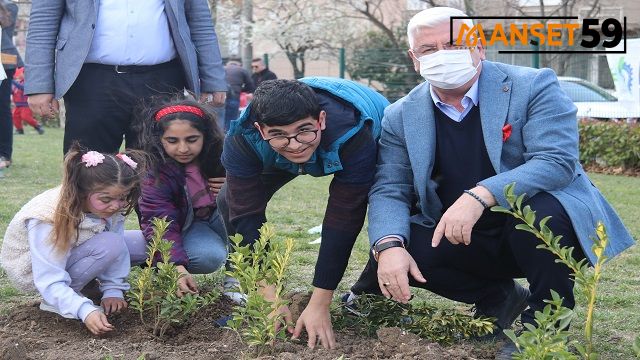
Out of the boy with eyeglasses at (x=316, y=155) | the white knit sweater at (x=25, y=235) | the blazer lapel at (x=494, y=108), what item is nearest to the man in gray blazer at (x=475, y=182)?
the blazer lapel at (x=494, y=108)

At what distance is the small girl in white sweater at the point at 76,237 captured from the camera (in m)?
3.78

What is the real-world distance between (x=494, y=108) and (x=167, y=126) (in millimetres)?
1623

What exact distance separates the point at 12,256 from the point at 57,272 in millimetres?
264

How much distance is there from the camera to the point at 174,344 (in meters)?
3.77

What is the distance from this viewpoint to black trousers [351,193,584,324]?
3.37 metres

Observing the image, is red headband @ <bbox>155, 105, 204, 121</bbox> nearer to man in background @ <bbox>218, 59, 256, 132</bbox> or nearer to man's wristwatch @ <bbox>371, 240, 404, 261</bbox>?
man's wristwatch @ <bbox>371, 240, 404, 261</bbox>

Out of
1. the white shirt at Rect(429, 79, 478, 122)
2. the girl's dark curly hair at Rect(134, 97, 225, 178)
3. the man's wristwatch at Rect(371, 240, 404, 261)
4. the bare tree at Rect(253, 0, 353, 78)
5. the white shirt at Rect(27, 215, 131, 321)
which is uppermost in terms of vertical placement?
the white shirt at Rect(429, 79, 478, 122)

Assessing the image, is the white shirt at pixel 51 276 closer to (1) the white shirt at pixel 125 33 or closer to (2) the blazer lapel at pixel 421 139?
(1) the white shirt at pixel 125 33

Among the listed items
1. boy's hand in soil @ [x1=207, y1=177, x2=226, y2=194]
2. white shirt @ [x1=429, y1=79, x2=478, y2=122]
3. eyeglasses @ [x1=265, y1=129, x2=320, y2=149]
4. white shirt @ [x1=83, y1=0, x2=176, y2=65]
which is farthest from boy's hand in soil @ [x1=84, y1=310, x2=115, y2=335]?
white shirt @ [x1=429, y1=79, x2=478, y2=122]

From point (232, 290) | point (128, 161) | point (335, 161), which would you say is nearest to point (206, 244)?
point (232, 290)

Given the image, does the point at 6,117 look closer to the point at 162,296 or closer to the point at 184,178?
the point at 184,178

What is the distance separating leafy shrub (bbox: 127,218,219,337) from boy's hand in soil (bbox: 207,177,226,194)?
2.50 feet

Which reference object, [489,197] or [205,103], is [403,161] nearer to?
[489,197]

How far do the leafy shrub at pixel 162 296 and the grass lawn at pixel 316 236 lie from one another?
0.75 meters
